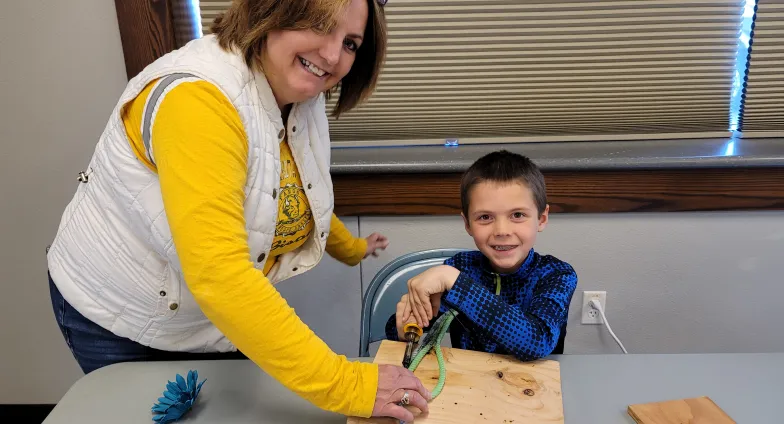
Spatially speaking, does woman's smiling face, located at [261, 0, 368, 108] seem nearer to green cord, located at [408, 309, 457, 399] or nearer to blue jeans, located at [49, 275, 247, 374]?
green cord, located at [408, 309, 457, 399]

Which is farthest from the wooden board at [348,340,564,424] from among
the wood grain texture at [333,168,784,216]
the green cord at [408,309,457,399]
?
the wood grain texture at [333,168,784,216]

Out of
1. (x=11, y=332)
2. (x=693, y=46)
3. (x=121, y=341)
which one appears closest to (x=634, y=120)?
(x=693, y=46)

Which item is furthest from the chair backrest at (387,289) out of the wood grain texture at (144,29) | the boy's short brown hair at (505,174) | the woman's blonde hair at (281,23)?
the wood grain texture at (144,29)

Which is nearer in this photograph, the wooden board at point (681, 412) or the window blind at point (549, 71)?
the wooden board at point (681, 412)

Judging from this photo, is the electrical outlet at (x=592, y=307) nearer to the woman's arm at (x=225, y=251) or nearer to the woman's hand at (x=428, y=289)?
the woman's hand at (x=428, y=289)

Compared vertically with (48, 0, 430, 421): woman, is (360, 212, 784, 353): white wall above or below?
below

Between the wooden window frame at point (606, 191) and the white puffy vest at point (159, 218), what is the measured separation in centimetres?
55

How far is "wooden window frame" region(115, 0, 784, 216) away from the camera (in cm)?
175

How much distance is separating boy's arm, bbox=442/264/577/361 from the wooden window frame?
26.4 inches

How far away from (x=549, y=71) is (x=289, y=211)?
1.05m

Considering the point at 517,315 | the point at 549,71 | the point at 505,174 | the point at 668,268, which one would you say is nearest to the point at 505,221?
the point at 505,174

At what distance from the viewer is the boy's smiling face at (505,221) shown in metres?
1.19

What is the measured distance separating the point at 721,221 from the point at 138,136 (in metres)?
1.68

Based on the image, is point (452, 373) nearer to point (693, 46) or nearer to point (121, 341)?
point (121, 341)
